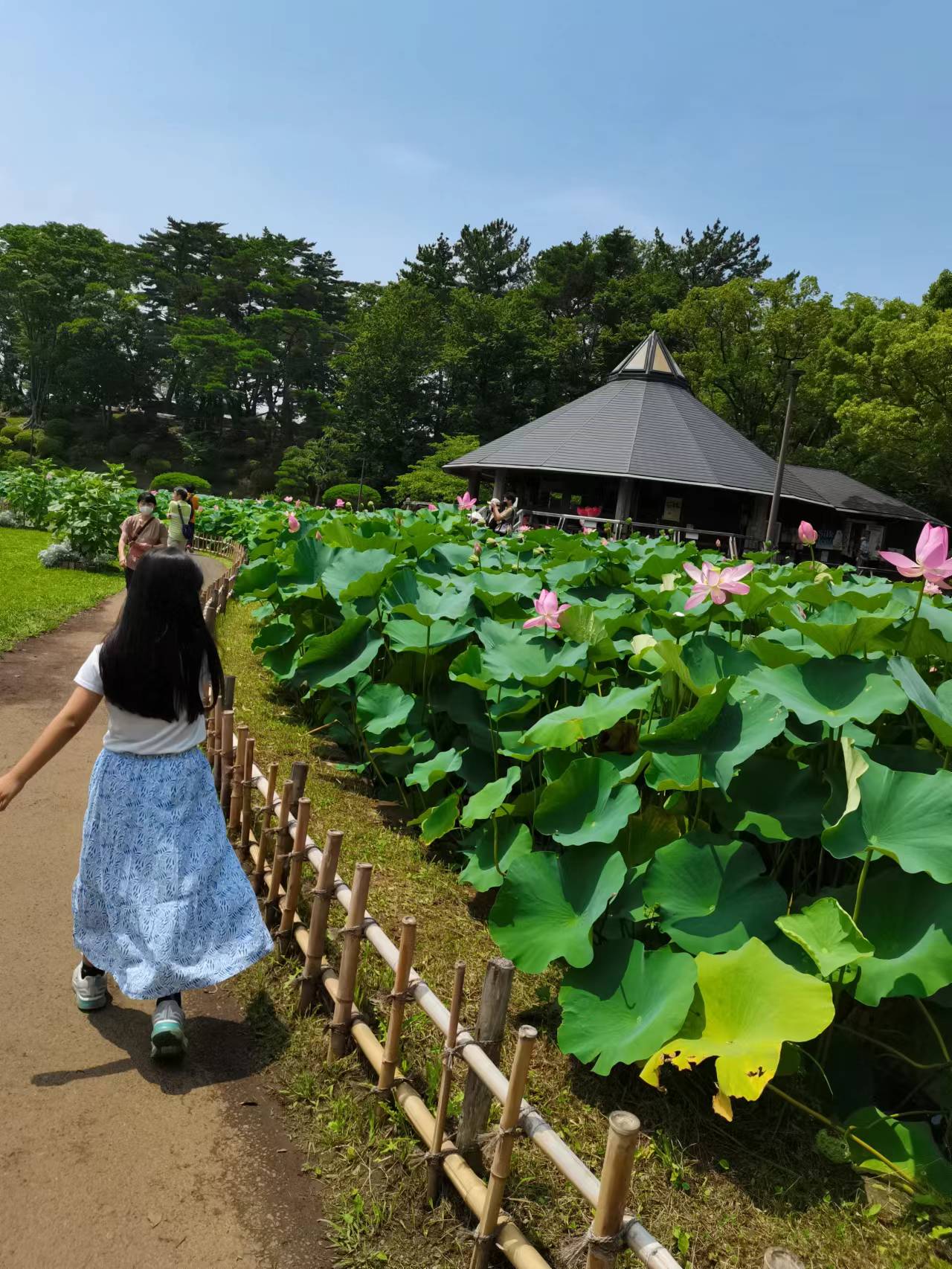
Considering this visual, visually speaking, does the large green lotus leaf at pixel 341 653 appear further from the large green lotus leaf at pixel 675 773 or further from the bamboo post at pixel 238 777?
the large green lotus leaf at pixel 675 773

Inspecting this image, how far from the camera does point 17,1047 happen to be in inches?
91.2

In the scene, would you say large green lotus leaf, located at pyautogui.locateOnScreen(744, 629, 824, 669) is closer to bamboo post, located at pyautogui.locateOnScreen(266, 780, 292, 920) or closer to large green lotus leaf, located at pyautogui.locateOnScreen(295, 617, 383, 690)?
bamboo post, located at pyautogui.locateOnScreen(266, 780, 292, 920)

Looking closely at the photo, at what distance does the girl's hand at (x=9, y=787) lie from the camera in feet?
7.18

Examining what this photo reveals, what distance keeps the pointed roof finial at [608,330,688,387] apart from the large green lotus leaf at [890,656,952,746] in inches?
980

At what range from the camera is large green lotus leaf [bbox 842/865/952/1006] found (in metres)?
1.79

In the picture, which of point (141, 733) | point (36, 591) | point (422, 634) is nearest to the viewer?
point (141, 733)

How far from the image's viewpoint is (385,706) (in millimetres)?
3902

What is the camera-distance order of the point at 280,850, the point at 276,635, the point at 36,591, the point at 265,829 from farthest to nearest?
the point at 36,591 < the point at 276,635 < the point at 265,829 < the point at 280,850

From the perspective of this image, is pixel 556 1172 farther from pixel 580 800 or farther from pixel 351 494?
pixel 351 494

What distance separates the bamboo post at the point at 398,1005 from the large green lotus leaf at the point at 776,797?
89 cm

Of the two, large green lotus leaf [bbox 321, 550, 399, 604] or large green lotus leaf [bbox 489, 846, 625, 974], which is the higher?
large green lotus leaf [bbox 321, 550, 399, 604]

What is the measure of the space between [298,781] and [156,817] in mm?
590

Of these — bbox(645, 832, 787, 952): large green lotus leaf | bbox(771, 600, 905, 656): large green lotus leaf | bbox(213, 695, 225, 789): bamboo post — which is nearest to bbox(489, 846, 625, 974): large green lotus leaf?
bbox(645, 832, 787, 952): large green lotus leaf

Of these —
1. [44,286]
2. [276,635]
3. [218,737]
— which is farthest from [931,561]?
[44,286]
